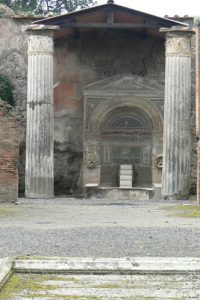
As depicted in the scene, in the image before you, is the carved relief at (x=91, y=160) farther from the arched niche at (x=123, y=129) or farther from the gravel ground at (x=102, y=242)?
the gravel ground at (x=102, y=242)

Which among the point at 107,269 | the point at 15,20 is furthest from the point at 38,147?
the point at 107,269

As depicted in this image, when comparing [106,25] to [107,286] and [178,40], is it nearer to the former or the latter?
[178,40]

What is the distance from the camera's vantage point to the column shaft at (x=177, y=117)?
18.0 meters

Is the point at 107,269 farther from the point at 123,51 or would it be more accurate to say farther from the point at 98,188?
the point at 123,51

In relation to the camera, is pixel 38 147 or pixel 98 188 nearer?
pixel 38 147

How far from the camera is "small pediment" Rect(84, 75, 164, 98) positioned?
68.6 ft

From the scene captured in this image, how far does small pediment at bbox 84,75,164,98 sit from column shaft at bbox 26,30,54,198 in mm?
2653

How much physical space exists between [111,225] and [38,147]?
8.75m

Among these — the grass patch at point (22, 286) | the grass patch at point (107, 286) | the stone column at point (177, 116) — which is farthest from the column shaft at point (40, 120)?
the grass patch at point (107, 286)

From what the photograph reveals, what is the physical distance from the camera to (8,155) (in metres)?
14.2

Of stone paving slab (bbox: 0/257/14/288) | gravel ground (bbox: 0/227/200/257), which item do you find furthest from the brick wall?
stone paving slab (bbox: 0/257/14/288)

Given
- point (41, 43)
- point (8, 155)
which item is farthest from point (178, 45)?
point (8, 155)

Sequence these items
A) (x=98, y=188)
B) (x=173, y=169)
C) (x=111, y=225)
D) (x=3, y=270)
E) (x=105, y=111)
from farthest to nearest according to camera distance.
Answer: (x=105, y=111)
(x=98, y=188)
(x=173, y=169)
(x=111, y=225)
(x=3, y=270)

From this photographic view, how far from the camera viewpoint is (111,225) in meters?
9.75
